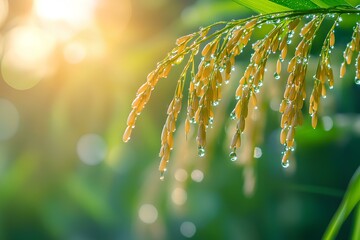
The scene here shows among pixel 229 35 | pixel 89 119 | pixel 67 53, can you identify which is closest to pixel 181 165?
pixel 229 35

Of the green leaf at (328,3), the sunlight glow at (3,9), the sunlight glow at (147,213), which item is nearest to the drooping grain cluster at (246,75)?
the green leaf at (328,3)

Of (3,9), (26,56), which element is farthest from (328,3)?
Answer: (3,9)

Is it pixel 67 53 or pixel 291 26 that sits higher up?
pixel 291 26

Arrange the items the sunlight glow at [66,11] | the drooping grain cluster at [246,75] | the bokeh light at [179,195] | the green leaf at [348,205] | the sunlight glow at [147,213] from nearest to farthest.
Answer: the drooping grain cluster at [246,75] < the green leaf at [348,205] < the bokeh light at [179,195] < the sunlight glow at [147,213] < the sunlight glow at [66,11]

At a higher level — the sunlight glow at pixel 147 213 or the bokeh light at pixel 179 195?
the bokeh light at pixel 179 195

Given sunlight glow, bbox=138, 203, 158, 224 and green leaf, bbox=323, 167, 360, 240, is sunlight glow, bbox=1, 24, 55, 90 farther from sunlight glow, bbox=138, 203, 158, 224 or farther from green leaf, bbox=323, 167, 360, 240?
green leaf, bbox=323, 167, 360, 240

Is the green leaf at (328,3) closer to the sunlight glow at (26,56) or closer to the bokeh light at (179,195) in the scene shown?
the bokeh light at (179,195)

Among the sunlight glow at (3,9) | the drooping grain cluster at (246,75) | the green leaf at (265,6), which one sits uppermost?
the green leaf at (265,6)

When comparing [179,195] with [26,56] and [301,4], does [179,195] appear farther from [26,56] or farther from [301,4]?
[26,56]

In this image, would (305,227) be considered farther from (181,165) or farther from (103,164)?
(181,165)
